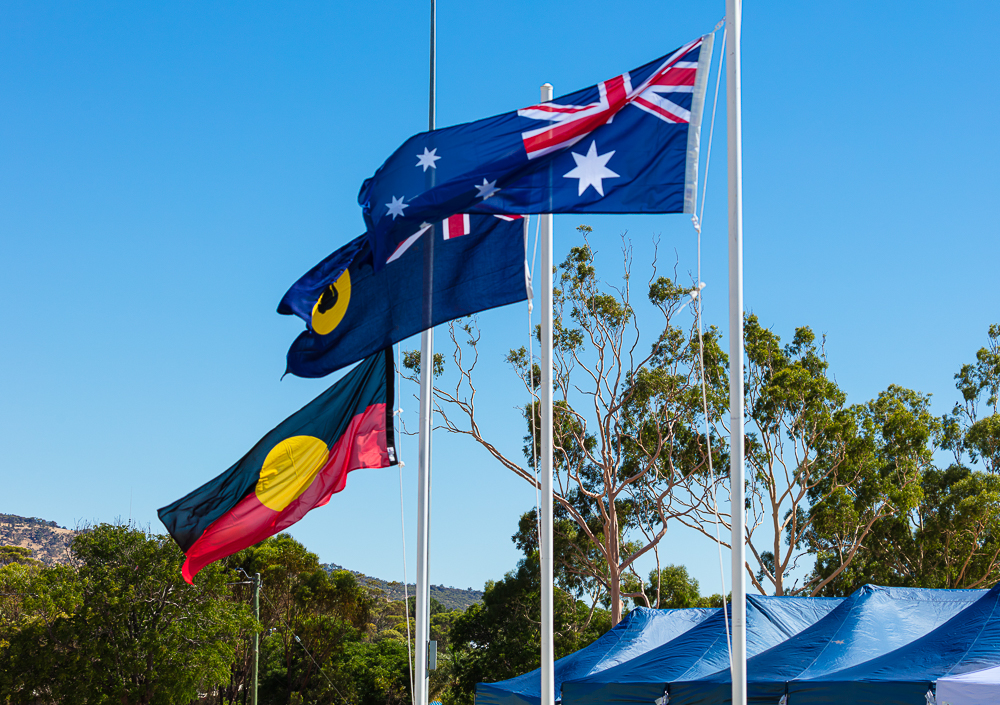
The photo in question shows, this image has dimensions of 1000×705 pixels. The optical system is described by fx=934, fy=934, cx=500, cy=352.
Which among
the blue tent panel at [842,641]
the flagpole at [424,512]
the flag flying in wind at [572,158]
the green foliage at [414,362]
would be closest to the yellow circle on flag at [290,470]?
the flagpole at [424,512]

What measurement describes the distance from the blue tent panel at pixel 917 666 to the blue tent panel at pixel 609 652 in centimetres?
571

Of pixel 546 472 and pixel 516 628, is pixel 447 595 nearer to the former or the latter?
pixel 516 628

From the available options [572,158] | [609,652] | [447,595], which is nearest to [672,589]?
[609,652]

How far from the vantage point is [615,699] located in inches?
605

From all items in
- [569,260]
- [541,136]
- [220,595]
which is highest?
[569,260]

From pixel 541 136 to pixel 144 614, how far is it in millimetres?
Result: 29808

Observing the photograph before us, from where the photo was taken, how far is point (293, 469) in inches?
447

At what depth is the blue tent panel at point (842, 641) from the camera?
13258mm

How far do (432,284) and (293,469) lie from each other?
3225mm

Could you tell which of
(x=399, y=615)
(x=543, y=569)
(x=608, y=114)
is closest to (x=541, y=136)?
(x=608, y=114)

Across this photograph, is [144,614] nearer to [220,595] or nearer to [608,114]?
[220,595]

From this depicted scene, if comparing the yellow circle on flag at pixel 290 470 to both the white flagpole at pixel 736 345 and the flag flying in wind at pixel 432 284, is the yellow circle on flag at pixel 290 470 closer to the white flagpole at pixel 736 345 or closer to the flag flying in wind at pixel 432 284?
the flag flying in wind at pixel 432 284

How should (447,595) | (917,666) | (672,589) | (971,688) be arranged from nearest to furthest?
1. (971,688)
2. (917,666)
3. (672,589)
4. (447,595)

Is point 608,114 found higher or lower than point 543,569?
higher
